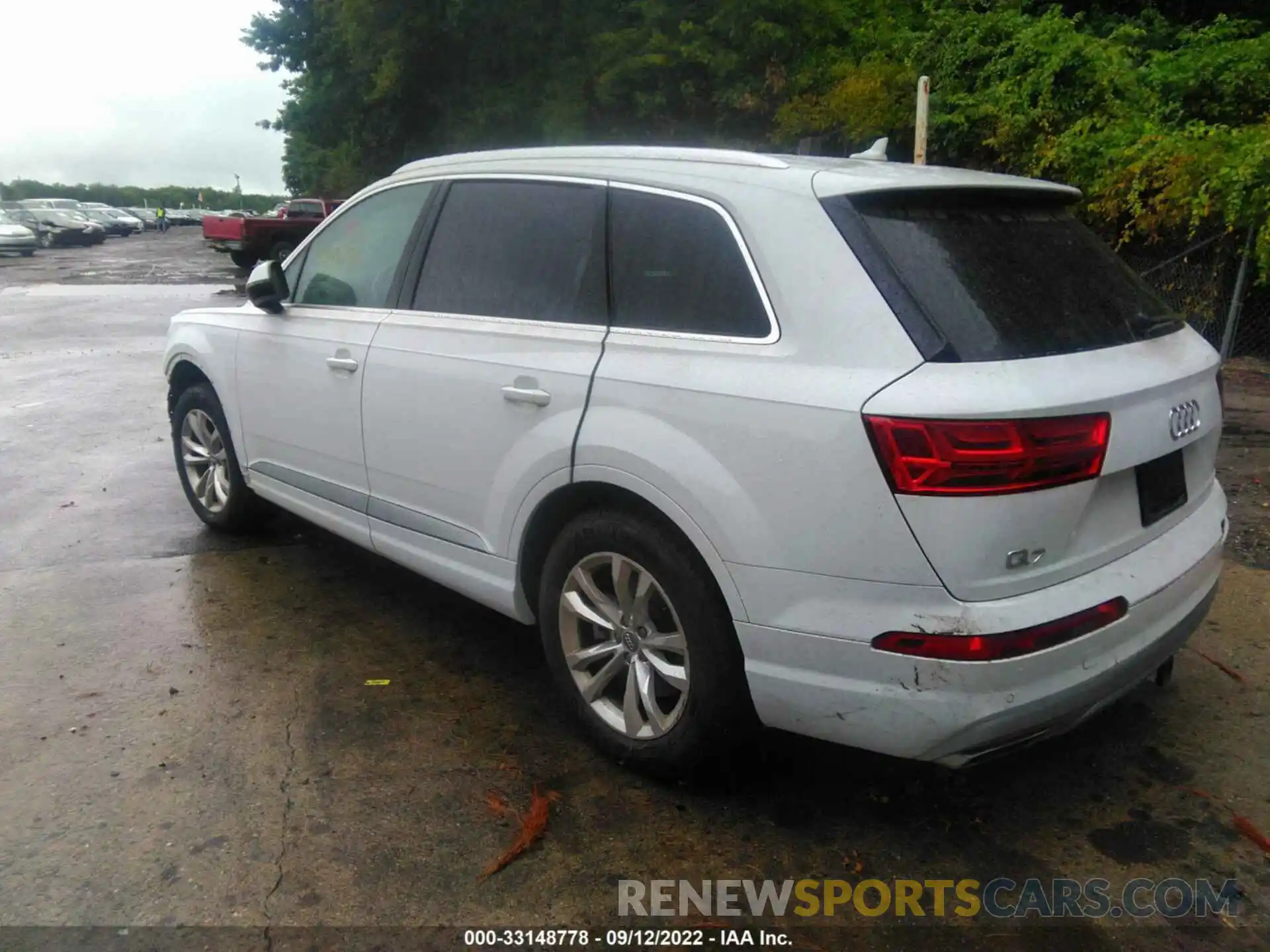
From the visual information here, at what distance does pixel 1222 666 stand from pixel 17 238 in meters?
38.2

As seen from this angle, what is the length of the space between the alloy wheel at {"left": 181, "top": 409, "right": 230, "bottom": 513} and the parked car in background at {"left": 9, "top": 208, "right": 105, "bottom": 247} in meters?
37.4

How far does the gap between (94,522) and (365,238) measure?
105 inches

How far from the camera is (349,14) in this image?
23.6 m

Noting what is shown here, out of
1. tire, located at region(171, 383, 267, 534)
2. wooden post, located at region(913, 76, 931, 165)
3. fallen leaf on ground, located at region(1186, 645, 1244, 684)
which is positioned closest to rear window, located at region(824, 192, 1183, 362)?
fallen leaf on ground, located at region(1186, 645, 1244, 684)

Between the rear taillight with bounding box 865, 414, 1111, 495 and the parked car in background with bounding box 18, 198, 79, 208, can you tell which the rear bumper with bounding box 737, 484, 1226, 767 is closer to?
the rear taillight with bounding box 865, 414, 1111, 495

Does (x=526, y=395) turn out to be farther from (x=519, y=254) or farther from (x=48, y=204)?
(x=48, y=204)

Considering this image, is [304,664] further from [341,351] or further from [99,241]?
[99,241]

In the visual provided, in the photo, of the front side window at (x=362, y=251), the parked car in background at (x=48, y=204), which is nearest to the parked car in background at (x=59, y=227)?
the parked car in background at (x=48, y=204)

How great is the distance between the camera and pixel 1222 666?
3955 millimetres

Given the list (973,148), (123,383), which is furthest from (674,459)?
(973,148)

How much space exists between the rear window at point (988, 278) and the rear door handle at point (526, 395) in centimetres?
104

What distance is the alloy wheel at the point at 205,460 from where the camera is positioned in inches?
208

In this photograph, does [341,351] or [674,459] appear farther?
[341,351]

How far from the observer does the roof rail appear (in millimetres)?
3057
